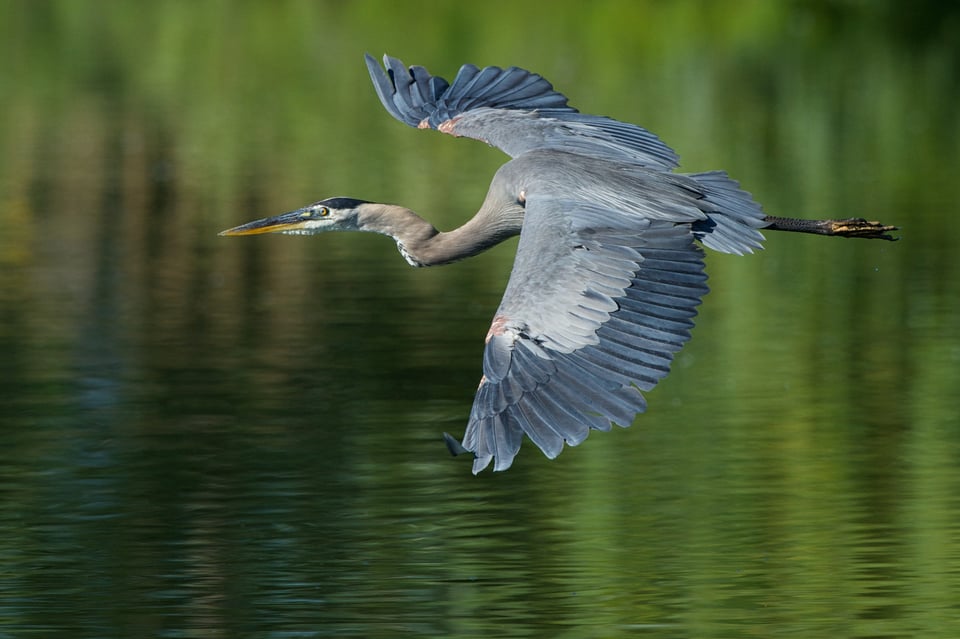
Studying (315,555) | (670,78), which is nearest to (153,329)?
(315,555)

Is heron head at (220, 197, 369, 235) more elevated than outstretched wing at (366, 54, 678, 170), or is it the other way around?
outstretched wing at (366, 54, 678, 170)

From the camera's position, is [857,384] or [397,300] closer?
[857,384]

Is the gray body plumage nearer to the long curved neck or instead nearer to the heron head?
the long curved neck

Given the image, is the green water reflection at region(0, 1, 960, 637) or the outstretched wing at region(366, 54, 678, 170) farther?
the green water reflection at region(0, 1, 960, 637)

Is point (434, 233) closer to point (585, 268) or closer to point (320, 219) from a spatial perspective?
point (320, 219)

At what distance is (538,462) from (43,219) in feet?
31.8

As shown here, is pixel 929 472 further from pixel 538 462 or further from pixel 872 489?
pixel 538 462

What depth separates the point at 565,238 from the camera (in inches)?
299

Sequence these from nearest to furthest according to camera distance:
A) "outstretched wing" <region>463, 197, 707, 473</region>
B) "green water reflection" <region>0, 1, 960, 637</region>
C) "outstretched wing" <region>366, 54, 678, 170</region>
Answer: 1. "outstretched wing" <region>463, 197, 707, 473</region>
2. "outstretched wing" <region>366, 54, 678, 170</region>
3. "green water reflection" <region>0, 1, 960, 637</region>

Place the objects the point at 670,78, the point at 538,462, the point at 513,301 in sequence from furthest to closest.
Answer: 1. the point at 670,78
2. the point at 538,462
3. the point at 513,301

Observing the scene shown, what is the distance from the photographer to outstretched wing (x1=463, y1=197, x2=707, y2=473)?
22.4 ft

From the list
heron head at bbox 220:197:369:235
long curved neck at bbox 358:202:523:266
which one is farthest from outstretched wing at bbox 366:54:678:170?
heron head at bbox 220:197:369:235

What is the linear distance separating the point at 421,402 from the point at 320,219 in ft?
11.4

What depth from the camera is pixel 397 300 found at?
15.6 m
